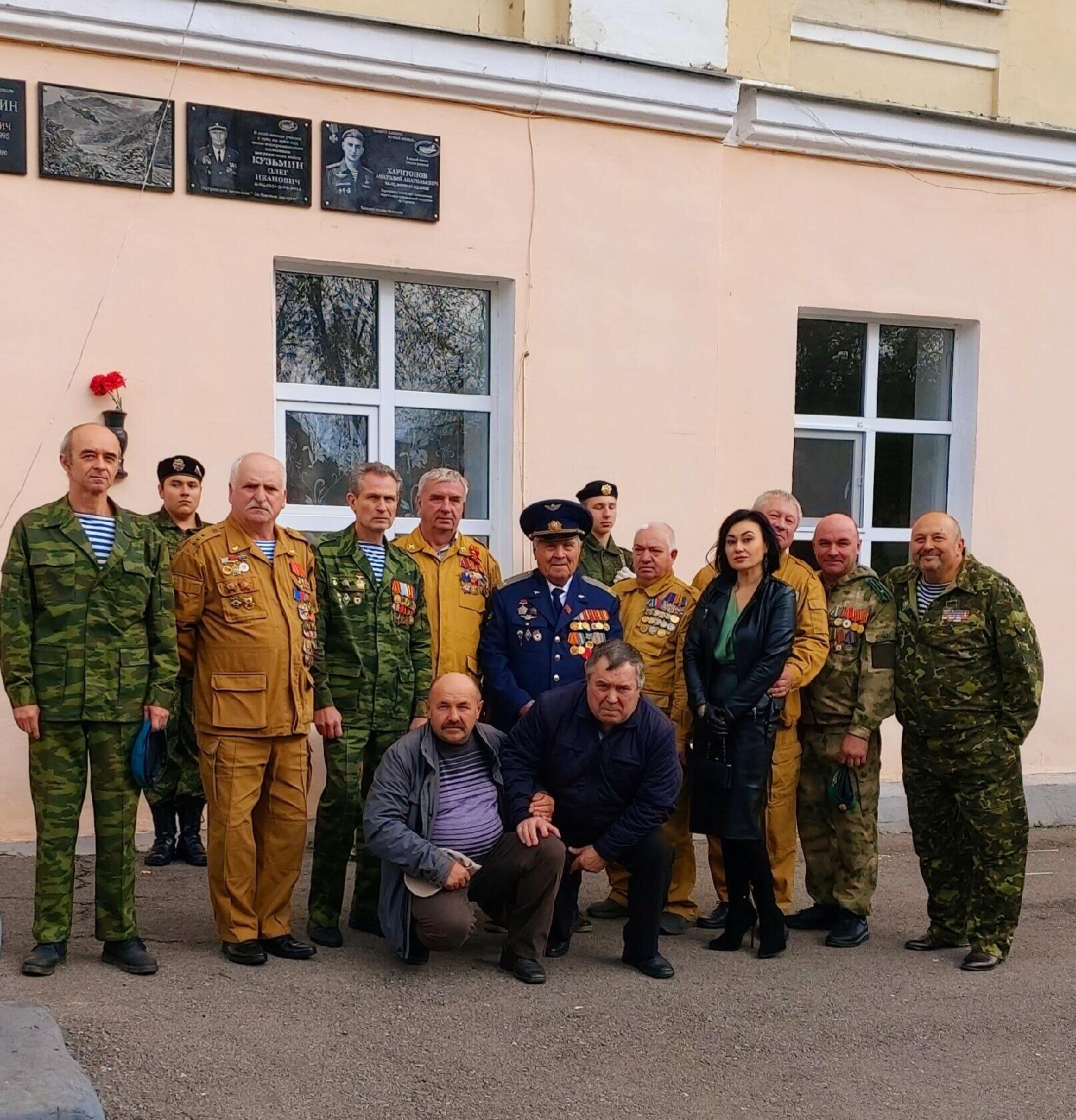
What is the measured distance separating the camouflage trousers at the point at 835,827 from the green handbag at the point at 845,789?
31mm

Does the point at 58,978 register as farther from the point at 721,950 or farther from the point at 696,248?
the point at 696,248

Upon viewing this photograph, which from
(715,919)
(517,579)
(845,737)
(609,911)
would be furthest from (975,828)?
(517,579)

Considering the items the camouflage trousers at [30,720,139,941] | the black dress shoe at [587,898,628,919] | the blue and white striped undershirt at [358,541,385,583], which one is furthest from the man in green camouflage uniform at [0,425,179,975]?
the black dress shoe at [587,898,628,919]

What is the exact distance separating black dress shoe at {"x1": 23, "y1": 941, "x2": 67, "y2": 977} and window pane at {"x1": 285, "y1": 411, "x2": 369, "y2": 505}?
2928mm

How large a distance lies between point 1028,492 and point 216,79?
221 inches

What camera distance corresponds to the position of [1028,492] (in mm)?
8898

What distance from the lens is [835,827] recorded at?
5938 millimetres

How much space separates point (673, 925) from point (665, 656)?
118 centimetres

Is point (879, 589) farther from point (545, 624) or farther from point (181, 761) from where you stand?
point (181, 761)

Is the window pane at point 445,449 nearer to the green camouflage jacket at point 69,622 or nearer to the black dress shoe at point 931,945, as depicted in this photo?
the green camouflage jacket at point 69,622

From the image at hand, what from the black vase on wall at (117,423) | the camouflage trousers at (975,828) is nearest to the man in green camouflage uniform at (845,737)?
the camouflage trousers at (975,828)

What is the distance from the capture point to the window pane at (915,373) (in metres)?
8.80

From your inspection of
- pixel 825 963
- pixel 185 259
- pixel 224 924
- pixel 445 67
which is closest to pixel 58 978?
pixel 224 924

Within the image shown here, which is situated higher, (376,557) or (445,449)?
(445,449)
